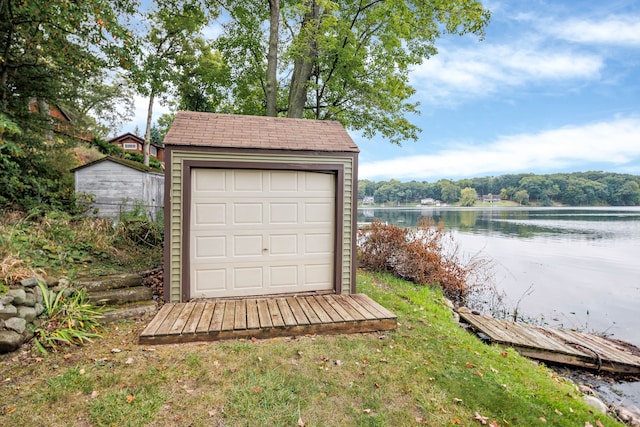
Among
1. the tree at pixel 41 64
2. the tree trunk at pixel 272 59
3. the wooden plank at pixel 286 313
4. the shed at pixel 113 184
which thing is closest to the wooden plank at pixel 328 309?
the wooden plank at pixel 286 313

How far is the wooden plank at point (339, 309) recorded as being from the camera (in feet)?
14.1

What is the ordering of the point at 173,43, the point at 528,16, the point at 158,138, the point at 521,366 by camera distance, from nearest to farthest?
the point at 521,366, the point at 173,43, the point at 528,16, the point at 158,138

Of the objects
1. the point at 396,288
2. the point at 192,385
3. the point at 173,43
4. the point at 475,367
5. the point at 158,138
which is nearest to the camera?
the point at 192,385

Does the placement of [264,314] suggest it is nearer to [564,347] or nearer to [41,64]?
[564,347]

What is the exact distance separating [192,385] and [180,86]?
1342 cm

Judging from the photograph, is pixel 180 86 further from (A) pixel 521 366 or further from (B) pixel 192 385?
Result: (A) pixel 521 366

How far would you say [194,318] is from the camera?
419cm

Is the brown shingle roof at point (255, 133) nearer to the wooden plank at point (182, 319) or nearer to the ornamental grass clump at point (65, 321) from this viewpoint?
the wooden plank at point (182, 319)

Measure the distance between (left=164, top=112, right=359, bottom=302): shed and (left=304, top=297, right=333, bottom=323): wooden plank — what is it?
36 cm

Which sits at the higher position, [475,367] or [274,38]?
[274,38]

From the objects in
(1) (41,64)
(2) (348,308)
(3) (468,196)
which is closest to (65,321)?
(2) (348,308)

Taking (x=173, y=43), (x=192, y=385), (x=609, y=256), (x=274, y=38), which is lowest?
(x=609, y=256)

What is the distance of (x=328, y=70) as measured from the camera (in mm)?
10820

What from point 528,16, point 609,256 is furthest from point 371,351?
point 528,16
